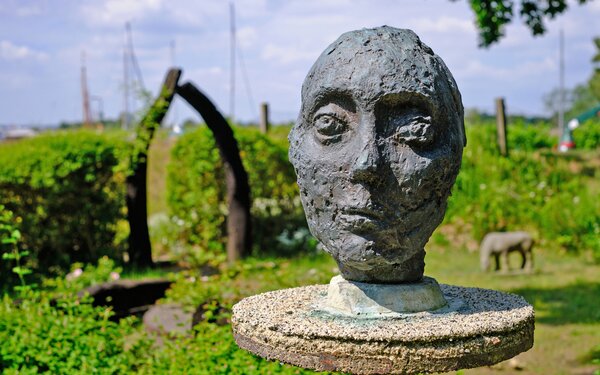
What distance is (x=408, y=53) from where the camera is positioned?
365 centimetres

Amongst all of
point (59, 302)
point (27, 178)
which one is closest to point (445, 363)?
point (59, 302)

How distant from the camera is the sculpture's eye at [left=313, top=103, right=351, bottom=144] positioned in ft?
12.1

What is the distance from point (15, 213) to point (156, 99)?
2.75 meters

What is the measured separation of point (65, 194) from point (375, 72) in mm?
8626

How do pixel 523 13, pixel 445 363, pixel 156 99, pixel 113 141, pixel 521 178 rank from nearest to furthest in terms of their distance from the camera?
pixel 445 363 → pixel 523 13 → pixel 156 99 → pixel 113 141 → pixel 521 178

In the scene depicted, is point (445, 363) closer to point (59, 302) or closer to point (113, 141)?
point (59, 302)

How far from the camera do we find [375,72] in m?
3.57

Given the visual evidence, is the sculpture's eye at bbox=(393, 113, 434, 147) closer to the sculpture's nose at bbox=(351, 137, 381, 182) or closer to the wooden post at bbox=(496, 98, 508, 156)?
the sculpture's nose at bbox=(351, 137, 381, 182)

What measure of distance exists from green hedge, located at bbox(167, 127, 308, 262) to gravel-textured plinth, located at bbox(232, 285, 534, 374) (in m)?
8.76

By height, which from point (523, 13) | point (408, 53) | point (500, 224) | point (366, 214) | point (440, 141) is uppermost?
point (523, 13)

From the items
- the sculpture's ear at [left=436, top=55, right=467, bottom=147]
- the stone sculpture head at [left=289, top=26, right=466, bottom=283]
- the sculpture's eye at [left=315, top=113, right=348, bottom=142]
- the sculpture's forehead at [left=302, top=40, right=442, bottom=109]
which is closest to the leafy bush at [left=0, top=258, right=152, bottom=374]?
the stone sculpture head at [left=289, top=26, right=466, bottom=283]

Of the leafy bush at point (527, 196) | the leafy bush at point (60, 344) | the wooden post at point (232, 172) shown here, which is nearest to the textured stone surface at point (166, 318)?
the leafy bush at point (60, 344)

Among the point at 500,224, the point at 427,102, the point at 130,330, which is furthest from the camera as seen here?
the point at 500,224

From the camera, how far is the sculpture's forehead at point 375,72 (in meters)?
3.56
